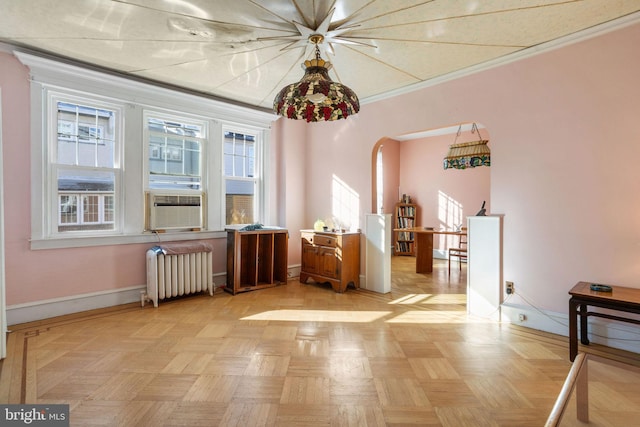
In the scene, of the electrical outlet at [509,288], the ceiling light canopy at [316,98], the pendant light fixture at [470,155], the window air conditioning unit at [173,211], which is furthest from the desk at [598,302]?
the window air conditioning unit at [173,211]

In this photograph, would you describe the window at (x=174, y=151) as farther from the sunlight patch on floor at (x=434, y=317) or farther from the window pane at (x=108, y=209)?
the sunlight patch on floor at (x=434, y=317)

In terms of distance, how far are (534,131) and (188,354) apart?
407 centimetres

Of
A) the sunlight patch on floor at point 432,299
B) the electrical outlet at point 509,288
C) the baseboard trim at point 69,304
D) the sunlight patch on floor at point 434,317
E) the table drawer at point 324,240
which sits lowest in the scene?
the sunlight patch on floor at point 434,317

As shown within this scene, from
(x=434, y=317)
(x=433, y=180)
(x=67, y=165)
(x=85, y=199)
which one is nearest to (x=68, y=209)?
(x=85, y=199)

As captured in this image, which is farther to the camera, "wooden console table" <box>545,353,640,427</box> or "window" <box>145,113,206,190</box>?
"window" <box>145,113,206,190</box>

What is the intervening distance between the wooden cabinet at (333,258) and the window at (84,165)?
280 cm

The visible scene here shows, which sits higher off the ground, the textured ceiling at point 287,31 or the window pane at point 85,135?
the textured ceiling at point 287,31

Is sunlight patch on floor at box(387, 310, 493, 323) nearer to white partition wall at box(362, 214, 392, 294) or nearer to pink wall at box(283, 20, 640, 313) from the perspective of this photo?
pink wall at box(283, 20, 640, 313)

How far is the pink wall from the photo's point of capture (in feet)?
9.37

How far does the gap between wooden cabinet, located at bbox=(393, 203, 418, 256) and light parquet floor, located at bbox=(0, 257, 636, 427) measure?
4408mm

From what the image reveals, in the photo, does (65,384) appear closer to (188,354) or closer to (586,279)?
(188,354)

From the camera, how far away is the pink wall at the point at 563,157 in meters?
2.86

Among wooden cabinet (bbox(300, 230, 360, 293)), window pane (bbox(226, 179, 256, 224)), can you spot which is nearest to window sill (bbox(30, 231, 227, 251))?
window pane (bbox(226, 179, 256, 224))

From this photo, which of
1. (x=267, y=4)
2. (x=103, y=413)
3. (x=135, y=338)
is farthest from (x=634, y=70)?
(x=135, y=338)
